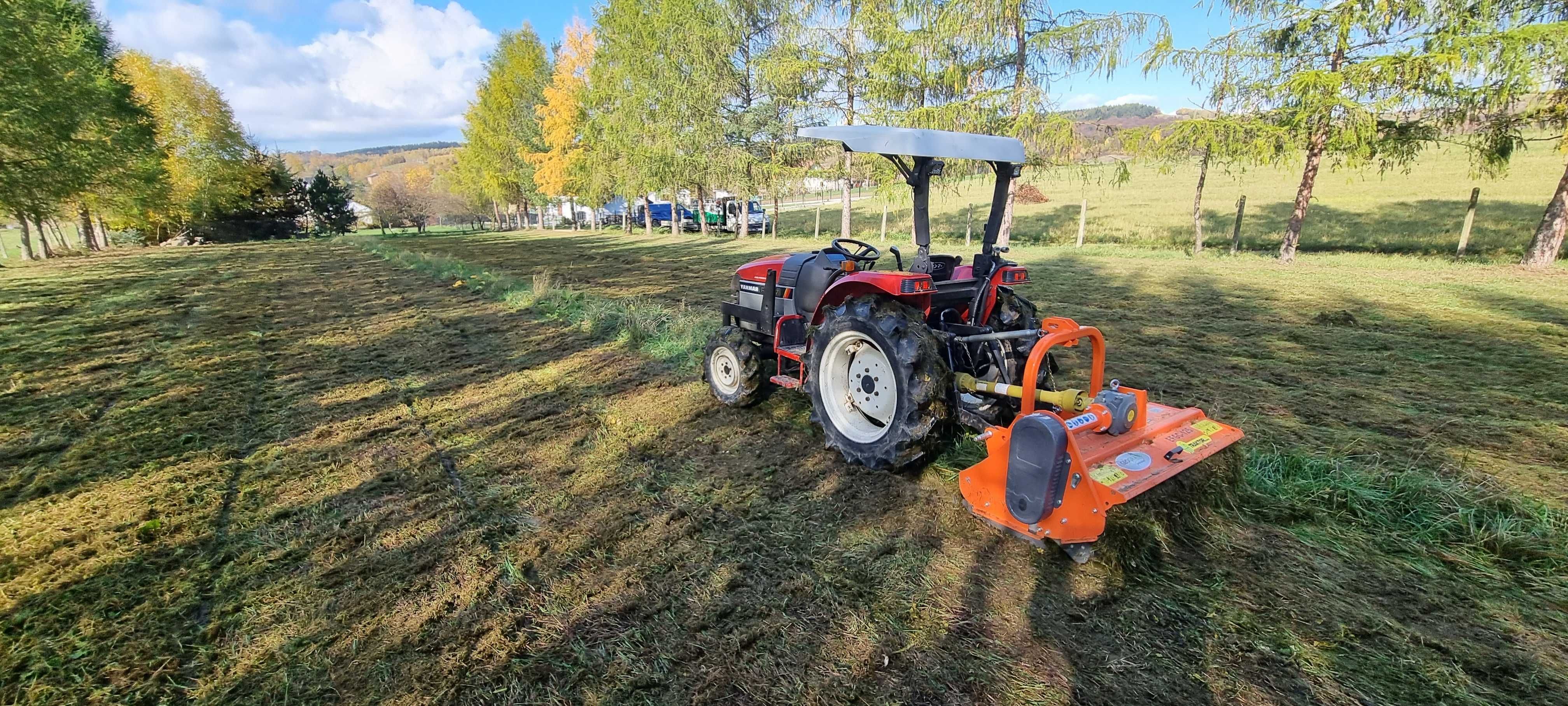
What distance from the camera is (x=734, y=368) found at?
15.0ft

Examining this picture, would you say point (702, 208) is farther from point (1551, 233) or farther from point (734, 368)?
point (1551, 233)

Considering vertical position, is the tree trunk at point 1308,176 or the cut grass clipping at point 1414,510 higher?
the tree trunk at point 1308,176

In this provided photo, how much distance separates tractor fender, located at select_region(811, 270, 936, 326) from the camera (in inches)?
130

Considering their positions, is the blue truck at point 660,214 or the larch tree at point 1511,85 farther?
the blue truck at point 660,214

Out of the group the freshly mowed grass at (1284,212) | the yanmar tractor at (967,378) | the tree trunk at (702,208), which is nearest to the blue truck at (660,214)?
the tree trunk at (702,208)

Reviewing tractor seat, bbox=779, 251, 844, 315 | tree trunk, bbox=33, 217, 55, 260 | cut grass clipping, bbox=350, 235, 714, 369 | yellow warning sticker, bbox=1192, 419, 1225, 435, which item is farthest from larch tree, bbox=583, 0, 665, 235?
yellow warning sticker, bbox=1192, 419, 1225, 435

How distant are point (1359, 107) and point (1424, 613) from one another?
14609 mm

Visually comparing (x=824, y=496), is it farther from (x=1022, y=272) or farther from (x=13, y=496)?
(x=13, y=496)

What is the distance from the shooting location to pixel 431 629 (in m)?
2.23

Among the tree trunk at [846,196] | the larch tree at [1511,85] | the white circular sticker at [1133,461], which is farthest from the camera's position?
the tree trunk at [846,196]

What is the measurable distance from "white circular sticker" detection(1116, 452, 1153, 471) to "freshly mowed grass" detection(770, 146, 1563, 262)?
5.36 meters

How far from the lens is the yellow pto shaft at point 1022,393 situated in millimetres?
2688

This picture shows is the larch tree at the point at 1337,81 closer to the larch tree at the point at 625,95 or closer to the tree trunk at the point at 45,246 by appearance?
the larch tree at the point at 625,95

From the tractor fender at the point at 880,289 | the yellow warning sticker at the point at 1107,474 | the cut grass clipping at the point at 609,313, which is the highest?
the tractor fender at the point at 880,289
